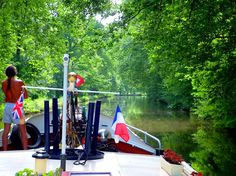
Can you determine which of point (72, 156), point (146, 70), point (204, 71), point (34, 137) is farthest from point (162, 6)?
point (146, 70)

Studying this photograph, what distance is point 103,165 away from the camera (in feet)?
17.3

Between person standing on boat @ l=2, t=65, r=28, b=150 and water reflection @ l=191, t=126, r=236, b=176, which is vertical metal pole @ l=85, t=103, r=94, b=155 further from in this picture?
water reflection @ l=191, t=126, r=236, b=176

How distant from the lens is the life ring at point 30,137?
8117mm

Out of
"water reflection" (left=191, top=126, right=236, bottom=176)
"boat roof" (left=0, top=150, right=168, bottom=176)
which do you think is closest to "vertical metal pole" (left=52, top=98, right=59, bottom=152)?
"boat roof" (left=0, top=150, right=168, bottom=176)

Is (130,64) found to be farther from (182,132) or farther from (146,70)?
(182,132)

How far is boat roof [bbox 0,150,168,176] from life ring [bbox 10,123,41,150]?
73.2 inches

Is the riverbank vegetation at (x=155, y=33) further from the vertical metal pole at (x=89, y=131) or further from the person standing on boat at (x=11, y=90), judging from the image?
the vertical metal pole at (x=89, y=131)

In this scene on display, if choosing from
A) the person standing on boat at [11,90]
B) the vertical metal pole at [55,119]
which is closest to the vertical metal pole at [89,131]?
the vertical metal pole at [55,119]

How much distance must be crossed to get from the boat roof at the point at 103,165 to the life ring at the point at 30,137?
1860 millimetres

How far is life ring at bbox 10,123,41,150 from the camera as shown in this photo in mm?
8117

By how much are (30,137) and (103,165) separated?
3954mm

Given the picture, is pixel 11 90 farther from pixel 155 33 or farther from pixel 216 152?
pixel 216 152

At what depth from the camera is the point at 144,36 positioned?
15.8 metres

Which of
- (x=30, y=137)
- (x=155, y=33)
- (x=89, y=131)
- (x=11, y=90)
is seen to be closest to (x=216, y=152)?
(x=155, y=33)
